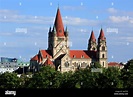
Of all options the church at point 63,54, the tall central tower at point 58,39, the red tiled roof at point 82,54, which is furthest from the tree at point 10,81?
the red tiled roof at point 82,54

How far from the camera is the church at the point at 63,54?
76562 millimetres

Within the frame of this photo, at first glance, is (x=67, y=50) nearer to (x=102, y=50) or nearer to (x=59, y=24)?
(x=59, y=24)

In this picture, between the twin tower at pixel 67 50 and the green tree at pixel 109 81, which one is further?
the twin tower at pixel 67 50

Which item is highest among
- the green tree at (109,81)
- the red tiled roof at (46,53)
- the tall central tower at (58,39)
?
the tall central tower at (58,39)

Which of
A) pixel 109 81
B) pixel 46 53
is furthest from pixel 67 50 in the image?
pixel 109 81

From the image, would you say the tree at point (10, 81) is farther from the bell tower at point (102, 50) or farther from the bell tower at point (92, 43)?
the bell tower at point (92, 43)

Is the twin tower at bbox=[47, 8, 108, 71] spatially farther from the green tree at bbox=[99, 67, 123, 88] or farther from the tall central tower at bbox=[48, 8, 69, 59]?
the green tree at bbox=[99, 67, 123, 88]

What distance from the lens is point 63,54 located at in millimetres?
77438

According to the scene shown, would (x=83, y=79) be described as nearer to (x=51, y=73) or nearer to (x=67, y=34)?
(x=51, y=73)

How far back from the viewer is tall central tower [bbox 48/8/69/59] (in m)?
78.1

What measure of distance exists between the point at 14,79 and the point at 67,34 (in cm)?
3980

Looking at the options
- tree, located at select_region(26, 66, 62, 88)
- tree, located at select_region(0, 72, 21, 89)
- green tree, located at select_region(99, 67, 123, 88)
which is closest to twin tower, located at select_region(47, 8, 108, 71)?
tree, located at select_region(0, 72, 21, 89)

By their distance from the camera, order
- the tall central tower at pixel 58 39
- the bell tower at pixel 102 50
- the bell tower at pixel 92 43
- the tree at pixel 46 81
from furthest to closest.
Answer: the bell tower at pixel 92 43 < the bell tower at pixel 102 50 < the tall central tower at pixel 58 39 < the tree at pixel 46 81

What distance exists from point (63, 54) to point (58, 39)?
3437 mm
